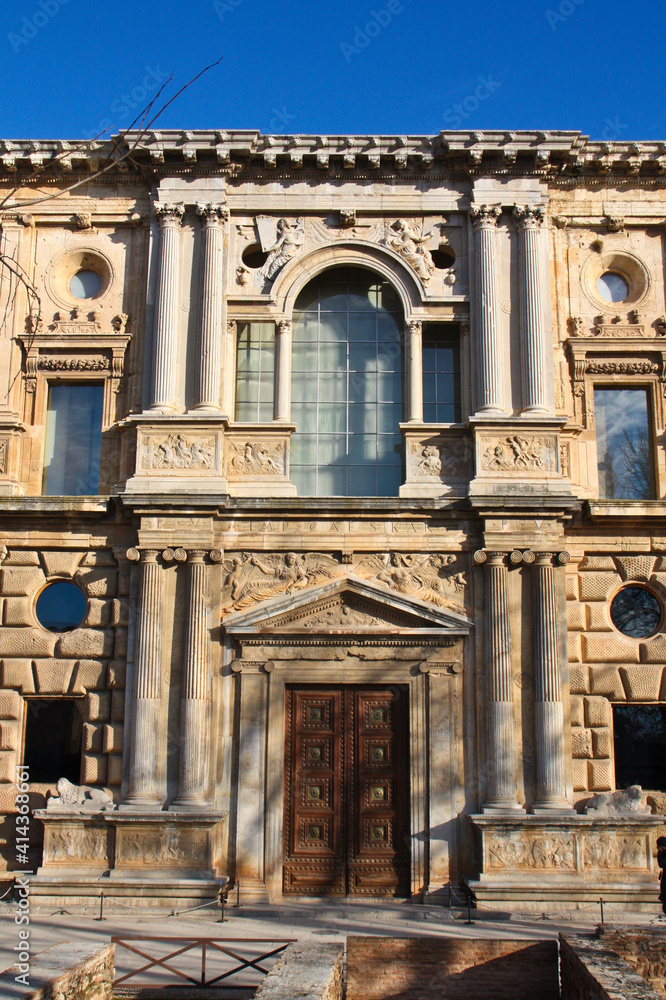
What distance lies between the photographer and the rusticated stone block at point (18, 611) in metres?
15.7

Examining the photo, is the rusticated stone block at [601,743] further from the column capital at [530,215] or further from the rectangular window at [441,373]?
the column capital at [530,215]

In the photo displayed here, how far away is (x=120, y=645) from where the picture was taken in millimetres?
15523

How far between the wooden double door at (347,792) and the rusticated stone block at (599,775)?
2912 millimetres

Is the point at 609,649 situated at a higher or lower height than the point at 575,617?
lower

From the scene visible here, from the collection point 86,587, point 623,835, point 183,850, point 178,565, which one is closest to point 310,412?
point 178,565

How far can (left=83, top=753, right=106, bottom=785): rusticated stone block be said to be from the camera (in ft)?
49.2

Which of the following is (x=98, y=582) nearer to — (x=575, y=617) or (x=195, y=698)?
(x=195, y=698)

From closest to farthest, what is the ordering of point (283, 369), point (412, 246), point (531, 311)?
point (531, 311), point (283, 369), point (412, 246)

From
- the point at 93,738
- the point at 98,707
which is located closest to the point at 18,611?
the point at 98,707

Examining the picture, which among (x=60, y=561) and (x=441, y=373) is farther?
(x=441, y=373)

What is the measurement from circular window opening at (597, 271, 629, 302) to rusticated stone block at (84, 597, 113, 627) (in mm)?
10248

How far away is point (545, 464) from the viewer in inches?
616

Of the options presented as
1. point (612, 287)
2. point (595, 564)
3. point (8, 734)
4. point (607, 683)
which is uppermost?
point (612, 287)

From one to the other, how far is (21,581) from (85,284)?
5559mm
